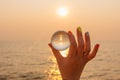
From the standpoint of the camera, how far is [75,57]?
245 cm

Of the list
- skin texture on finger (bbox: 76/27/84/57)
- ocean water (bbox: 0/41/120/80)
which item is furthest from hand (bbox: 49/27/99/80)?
ocean water (bbox: 0/41/120/80)

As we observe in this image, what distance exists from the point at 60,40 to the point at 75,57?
7.7 inches

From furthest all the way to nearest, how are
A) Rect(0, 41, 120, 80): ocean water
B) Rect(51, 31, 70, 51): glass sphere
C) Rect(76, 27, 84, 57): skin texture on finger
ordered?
1. Rect(0, 41, 120, 80): ocean water
2. Rect(51, 31, 70, 51): glass sphere
3. Rect(76, 27, 84, 57): skin texture on finger

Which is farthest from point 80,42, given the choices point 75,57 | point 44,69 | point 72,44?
point 44,69

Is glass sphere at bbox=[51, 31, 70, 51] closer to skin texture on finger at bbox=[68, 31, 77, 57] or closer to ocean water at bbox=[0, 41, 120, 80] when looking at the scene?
skin texture on finger at bbox=[68, 31, 77, 57]

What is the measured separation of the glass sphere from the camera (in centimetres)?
244

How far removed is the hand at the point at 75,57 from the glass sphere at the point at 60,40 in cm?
6

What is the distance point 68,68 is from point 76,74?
94mm

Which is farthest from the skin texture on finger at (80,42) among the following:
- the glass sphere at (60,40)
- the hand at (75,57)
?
the glass sphere at (60,40)

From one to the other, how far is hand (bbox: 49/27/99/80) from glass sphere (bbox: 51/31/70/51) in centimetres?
6

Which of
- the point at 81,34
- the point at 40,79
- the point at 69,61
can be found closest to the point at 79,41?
the point at 81,34

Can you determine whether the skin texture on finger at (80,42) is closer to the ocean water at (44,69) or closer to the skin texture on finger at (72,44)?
the skin texture on finger at (72,44)

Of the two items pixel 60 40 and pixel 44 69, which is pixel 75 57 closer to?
pixel 60 40

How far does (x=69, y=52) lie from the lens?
7.98 ft
